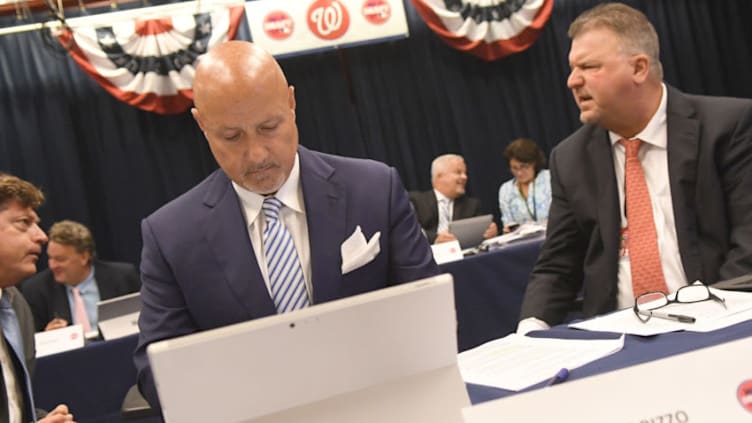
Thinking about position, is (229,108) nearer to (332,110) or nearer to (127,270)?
(127,270)

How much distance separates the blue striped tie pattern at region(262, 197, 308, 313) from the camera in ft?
5.62

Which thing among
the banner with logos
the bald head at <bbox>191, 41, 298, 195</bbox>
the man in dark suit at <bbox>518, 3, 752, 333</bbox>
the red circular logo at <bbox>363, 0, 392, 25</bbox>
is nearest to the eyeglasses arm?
the man in dark suit at <bbox>518, 3, 752, 333</bbox>

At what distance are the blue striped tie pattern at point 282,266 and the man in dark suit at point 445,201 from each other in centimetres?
436

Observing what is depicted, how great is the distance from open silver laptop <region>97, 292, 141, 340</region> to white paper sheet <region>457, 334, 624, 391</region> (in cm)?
268

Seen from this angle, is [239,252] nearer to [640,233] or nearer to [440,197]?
[640,233]

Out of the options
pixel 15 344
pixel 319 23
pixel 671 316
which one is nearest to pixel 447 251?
pixel 15 344

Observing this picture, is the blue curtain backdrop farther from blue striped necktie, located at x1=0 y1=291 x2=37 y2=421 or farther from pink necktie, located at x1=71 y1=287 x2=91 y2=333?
blue striped necktie, located at x1=0 y1=291 x2=37 y2=421

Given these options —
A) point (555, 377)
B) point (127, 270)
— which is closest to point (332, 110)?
point (127, 270)

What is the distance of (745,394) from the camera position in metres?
0.93

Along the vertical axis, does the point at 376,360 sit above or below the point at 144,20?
below

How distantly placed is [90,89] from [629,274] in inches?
223

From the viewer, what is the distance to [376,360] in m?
1.05

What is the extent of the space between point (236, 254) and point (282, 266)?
0.10 metres

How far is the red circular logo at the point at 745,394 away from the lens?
92 cm
